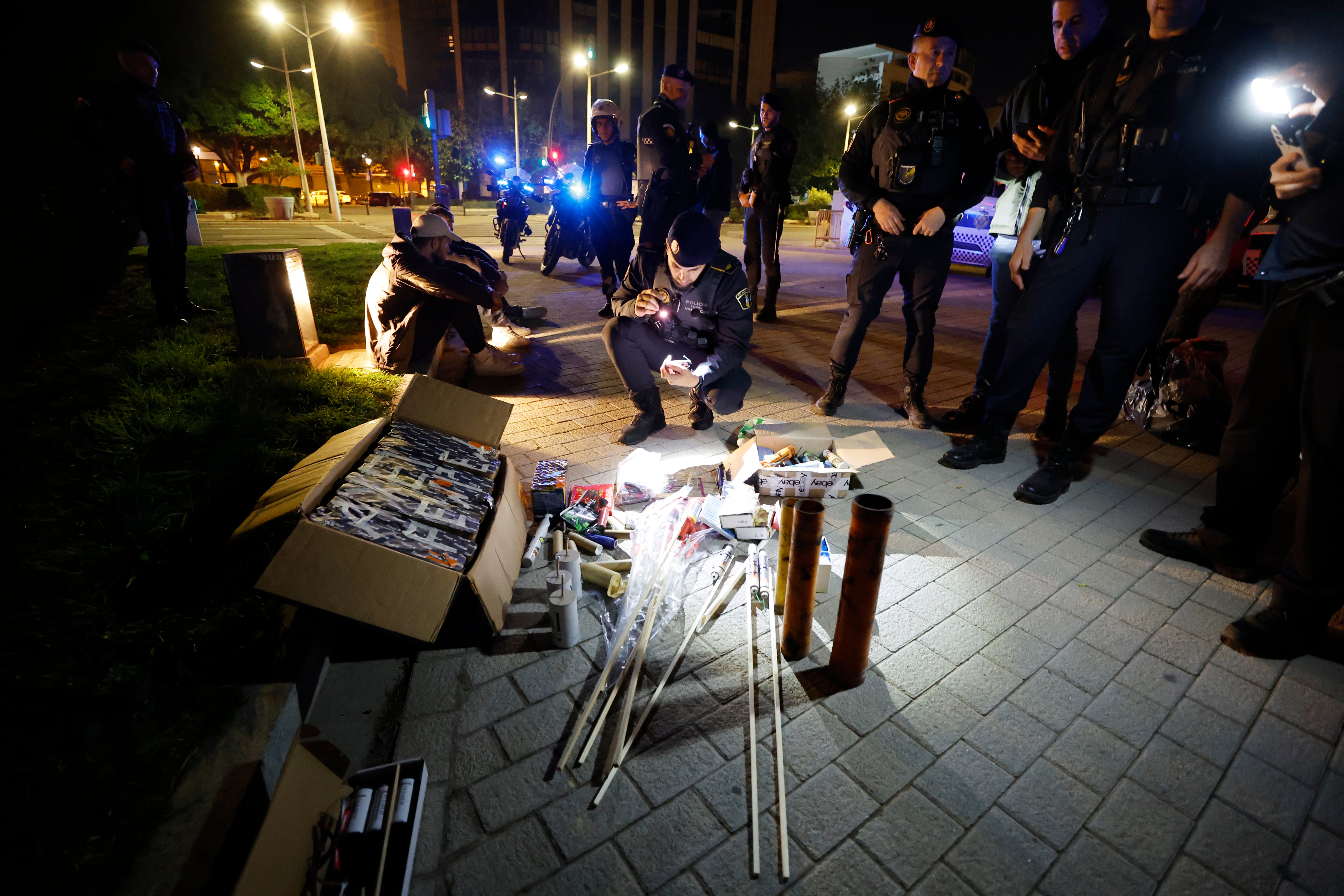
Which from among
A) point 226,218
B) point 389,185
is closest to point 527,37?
point 389,185

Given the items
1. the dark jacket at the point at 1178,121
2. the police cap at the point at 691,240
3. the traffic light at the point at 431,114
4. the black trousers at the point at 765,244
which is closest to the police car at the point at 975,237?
the black trousers at the point at 765,244

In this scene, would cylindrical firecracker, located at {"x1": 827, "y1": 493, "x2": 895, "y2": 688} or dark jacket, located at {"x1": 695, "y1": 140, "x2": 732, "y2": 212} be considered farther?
dark jacket, located at {"x1": 695, "y1": 140, "x2": 732, "y2": 212}

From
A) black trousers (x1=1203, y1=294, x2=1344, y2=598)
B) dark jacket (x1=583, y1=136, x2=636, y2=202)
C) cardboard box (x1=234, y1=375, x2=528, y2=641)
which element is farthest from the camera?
dark jacket (x1=583, y1=136, x2=636, y2=202)

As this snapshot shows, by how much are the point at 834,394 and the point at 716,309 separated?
4.09 feet

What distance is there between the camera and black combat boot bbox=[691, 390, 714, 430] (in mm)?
4180

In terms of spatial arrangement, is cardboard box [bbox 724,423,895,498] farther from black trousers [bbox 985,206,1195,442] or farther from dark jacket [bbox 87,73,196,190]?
dark jacket [bbox 87,73,196,190]

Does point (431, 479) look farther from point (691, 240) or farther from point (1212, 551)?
Answer: point (1212, 551)

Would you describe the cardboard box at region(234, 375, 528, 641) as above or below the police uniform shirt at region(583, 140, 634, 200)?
below

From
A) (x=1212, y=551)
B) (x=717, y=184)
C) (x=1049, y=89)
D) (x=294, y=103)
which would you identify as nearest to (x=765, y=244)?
(x=717, y=184)

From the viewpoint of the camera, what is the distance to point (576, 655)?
7.06 ft

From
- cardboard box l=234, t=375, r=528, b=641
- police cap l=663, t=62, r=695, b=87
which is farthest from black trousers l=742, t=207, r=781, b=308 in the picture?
cardboard box l=234, t=375, r=528, b=641

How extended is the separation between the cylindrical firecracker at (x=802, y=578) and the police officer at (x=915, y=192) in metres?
2.67

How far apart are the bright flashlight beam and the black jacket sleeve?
4453mm

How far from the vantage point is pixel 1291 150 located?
213 centimetres
